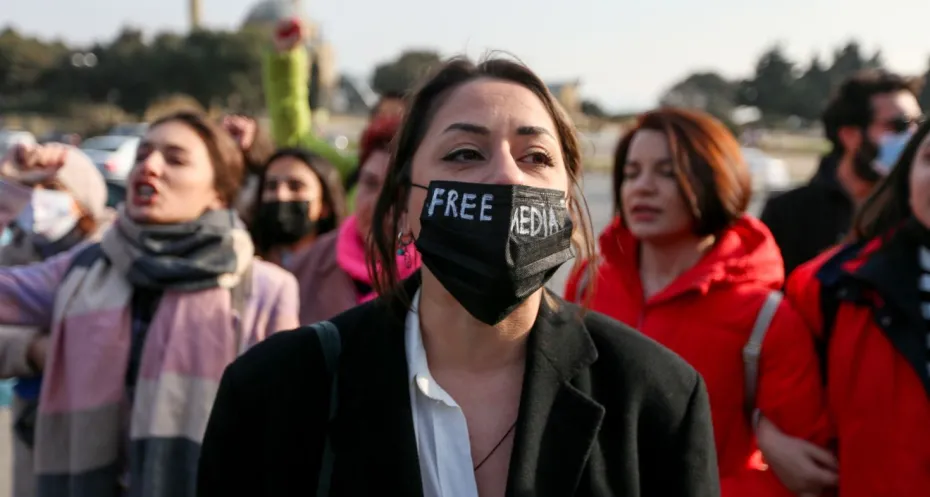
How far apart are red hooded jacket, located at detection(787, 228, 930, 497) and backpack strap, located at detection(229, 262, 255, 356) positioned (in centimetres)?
177

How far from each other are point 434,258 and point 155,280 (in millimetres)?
1300

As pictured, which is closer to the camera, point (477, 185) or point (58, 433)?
point (477, 185)

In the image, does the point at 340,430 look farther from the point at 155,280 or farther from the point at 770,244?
the point at 770,244

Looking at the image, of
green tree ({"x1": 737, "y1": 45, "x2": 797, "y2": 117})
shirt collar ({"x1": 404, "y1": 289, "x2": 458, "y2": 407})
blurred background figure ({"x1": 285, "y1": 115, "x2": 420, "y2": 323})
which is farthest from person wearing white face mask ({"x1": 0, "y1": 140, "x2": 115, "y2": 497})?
green tree ({"x1": 737, "y1": 45, "x2": 797, "y2": 117})

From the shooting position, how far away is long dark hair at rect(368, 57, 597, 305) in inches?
71.2

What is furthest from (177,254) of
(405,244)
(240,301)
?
(405,244)

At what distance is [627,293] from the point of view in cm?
275

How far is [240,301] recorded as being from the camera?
266 cm

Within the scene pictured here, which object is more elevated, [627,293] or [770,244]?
[770,244]

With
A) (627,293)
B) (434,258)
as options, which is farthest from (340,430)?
(627,293)

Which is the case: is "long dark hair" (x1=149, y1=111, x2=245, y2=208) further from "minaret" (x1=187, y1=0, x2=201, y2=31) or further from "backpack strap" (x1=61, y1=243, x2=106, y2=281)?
"minaret" (x1=187, y1=0, x2=201, y2=31)

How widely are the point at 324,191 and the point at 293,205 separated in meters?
0.20

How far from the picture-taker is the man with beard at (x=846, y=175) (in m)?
3.85

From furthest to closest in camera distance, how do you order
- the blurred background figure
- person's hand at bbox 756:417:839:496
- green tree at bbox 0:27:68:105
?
green tree at bbox 0:27:68:105 → the blurred background figure → person's hand at bbox 756:417:839:496
